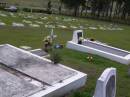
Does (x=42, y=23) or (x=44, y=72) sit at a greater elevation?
(x=44, y=72)

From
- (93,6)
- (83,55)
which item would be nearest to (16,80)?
(83,55)

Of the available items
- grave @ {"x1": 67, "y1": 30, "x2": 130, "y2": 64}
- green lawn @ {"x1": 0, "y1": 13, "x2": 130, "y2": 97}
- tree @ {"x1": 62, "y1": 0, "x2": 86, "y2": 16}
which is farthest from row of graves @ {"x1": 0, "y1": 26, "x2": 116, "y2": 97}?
tree @ {"x1": 62, "y1": 0, "x2": 86, "y2": 16}

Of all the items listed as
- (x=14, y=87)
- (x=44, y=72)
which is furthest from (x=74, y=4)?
(x=14, y=87)

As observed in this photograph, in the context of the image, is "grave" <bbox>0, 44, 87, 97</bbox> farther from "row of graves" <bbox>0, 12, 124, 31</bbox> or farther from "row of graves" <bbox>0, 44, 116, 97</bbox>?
"row of graves" <bbox>0, 12, 124, 31</bbox>

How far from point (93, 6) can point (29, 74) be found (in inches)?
1529

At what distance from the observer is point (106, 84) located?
25.8ft

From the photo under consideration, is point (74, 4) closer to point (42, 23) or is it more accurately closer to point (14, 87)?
point (42, 23)

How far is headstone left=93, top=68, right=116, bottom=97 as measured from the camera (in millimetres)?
7523

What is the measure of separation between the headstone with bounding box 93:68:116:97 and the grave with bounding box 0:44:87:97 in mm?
1603

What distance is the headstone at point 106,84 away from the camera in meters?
7.52

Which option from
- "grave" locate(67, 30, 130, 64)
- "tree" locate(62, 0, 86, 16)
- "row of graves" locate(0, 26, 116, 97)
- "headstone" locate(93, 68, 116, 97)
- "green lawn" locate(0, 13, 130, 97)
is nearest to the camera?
"headstone" locate(93, 68, 116, 97)

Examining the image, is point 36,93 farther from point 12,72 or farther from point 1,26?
point 1,26

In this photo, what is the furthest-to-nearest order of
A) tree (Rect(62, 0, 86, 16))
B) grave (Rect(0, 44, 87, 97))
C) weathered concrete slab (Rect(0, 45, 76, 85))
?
tree (Rect(62, 0, 86, 16)), weathered concrete slab (Rect(0, 45, 76, 85)), grave (Rect(0, 44, 87, 97))

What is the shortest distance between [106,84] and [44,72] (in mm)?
2738
